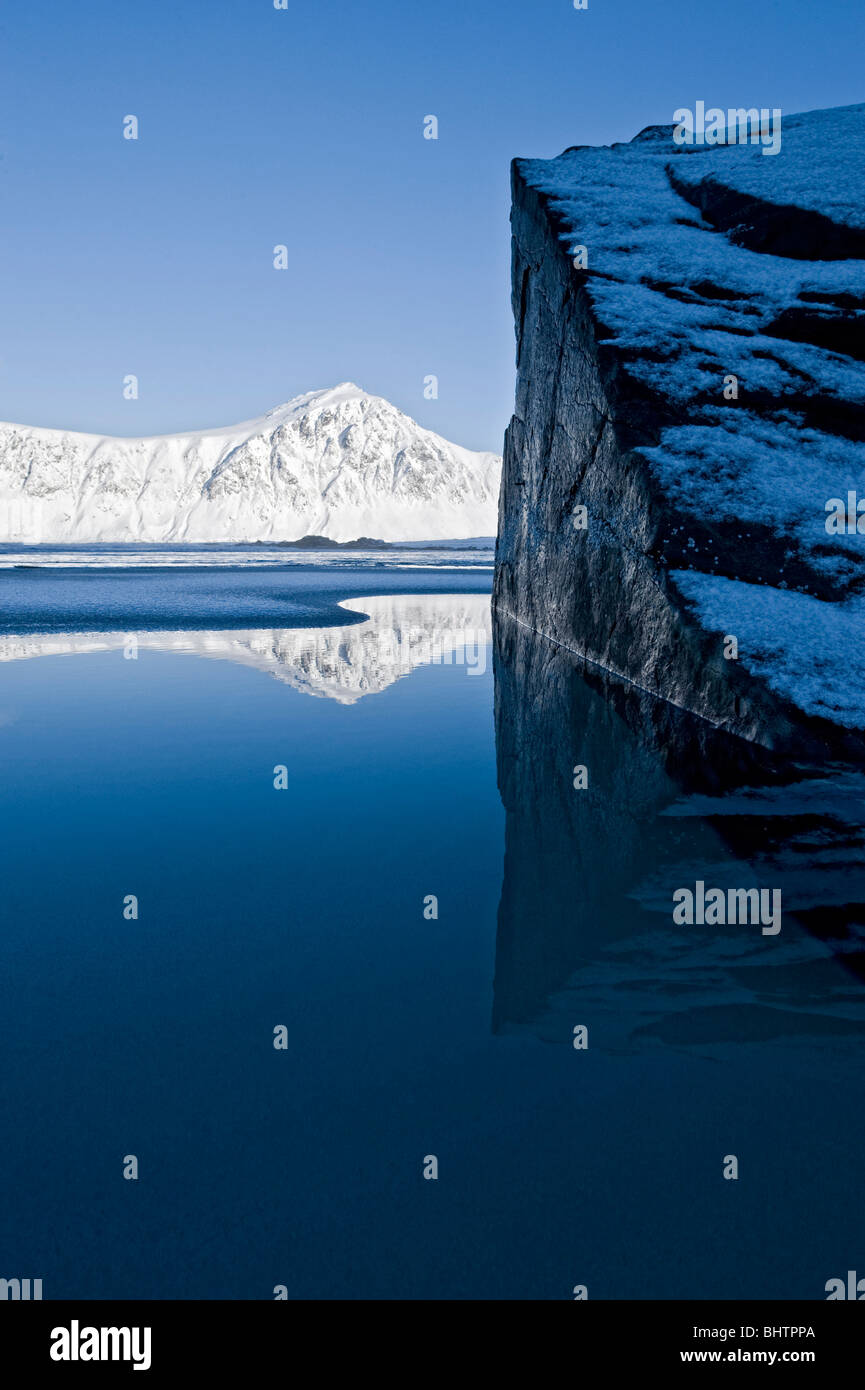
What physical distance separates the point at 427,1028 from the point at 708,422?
9019 mm

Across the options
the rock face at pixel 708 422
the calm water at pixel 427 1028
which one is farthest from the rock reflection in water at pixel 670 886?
the rock face at pixel 708 422

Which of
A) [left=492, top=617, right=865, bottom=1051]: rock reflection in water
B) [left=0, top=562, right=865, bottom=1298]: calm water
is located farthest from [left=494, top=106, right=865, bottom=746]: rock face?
[left=0, top=562, right=865, bottom=1298]: calm water

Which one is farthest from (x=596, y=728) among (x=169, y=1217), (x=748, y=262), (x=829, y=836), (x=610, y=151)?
(x=610, y=151)

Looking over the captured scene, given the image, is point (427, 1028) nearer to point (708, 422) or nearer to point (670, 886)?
point (670, 886)

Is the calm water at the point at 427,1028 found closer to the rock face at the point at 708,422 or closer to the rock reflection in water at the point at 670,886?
the rock reflection in water at the point at 670,886

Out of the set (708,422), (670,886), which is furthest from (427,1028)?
(708,422)

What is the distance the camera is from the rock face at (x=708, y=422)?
820cm

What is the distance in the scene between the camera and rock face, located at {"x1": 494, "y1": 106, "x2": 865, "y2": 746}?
26.9ft

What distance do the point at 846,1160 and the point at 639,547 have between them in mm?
8154

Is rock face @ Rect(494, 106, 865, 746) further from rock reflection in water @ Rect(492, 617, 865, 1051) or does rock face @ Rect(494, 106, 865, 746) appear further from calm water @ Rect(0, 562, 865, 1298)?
calm water @ Rect(0, 562, 865, 1298)

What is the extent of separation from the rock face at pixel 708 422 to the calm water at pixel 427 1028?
1.60m

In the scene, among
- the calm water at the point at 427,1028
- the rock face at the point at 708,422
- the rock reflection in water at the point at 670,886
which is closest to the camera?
the calm water at the point at 427,1028

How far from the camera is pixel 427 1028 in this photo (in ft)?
10.4

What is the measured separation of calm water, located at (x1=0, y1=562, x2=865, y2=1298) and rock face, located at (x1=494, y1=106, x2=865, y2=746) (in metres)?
1.60
